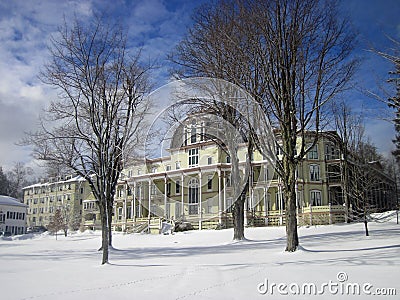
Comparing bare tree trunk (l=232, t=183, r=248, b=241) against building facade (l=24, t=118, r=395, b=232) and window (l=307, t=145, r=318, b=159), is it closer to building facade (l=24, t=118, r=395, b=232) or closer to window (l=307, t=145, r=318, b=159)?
building facade (l=24, t=118, r=395, b=232)

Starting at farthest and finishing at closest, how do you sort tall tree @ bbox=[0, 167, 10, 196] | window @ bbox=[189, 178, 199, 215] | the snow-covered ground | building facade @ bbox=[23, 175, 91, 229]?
tall tree @ bbox=[0, 167, 10, 196] < building facade @ bbox=[23, 175, 91, 229] < window @ bbox=[189, 178, 199, 215] < the snow-covered ground

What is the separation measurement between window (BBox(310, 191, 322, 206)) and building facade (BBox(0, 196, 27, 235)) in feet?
152

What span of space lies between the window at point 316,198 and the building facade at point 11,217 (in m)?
46.3

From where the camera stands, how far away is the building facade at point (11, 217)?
58688 millimetres

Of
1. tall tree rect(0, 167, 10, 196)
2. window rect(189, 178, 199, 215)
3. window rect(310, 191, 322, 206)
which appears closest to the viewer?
window rect(189, 178, 199, 215)

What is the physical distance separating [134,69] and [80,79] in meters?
3.54

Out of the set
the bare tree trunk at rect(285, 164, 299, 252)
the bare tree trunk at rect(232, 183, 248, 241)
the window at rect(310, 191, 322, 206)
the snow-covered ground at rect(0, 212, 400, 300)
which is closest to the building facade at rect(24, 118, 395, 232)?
the window at rect(310, 191, 322, 206)

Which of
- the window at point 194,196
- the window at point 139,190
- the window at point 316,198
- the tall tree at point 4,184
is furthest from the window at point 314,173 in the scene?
the tall tree at point 4,184

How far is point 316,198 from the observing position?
36.8m

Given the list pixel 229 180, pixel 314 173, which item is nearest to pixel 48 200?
pixel 314 173

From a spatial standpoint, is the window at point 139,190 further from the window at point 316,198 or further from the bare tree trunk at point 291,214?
the window at point 316,198

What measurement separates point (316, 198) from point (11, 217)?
48.1 metres

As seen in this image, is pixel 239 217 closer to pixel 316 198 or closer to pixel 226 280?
pixel 226 280

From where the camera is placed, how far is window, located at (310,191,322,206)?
3647 centimetres
